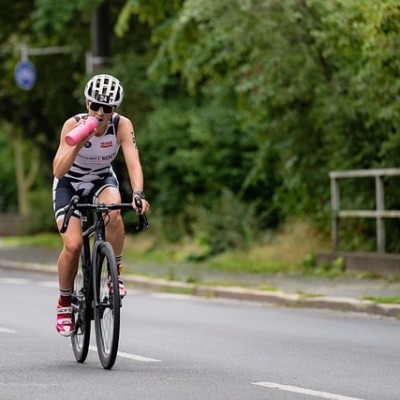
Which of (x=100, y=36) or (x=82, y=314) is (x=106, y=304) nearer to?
(x=82, y=314)

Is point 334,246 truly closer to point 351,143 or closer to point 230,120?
point 351,143

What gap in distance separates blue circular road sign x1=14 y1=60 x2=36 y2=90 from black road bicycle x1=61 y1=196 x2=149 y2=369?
27.4 meters

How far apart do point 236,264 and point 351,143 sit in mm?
3027

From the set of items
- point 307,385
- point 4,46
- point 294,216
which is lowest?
point 307,385

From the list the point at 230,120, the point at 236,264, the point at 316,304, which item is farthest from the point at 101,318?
the point at 230,120

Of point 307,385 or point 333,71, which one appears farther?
point 333,71

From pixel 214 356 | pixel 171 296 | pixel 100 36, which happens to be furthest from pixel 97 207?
pixel 100 36

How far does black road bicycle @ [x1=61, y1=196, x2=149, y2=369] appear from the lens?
9.92 m

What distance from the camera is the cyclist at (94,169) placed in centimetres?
1010

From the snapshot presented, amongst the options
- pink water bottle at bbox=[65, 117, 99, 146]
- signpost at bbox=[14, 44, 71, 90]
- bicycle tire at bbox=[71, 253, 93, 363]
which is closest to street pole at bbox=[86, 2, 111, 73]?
signpost at bbox=[14, 44, 71, 90]

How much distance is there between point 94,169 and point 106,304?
1.02 meters

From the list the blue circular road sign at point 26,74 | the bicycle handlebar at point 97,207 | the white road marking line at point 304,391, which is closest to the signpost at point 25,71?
the blue circular road sign at point 26,74

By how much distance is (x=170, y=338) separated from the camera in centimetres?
1274

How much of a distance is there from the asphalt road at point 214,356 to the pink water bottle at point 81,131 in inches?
61.9
